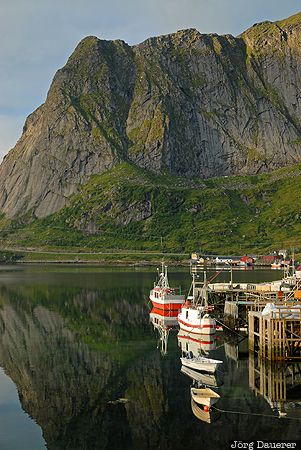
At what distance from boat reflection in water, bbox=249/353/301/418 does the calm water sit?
0.08 meters

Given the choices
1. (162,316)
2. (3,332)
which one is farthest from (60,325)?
(162,316)

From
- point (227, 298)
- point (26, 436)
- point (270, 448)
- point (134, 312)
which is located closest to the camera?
point (270, 448)

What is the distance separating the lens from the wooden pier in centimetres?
5516

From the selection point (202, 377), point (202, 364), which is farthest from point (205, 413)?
point (202, 364)

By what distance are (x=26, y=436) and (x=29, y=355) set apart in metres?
26.1

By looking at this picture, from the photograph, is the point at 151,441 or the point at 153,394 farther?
the point at 153,394

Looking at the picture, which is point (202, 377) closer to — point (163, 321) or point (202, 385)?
point (202, 385)

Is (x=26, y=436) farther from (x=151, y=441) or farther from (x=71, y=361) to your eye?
(x=71, y=361)

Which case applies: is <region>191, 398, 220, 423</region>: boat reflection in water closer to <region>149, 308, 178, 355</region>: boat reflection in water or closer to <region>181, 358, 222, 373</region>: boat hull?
<region>181, 358, 222, 373</region>: boat hull

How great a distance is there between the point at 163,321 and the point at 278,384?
4391 centimetres

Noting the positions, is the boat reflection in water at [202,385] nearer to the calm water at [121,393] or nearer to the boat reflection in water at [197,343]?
the boat reflection in water at [197,343]

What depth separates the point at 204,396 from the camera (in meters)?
42.7

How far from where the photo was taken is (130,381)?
50938 millimetres

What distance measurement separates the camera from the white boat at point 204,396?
137 feet
